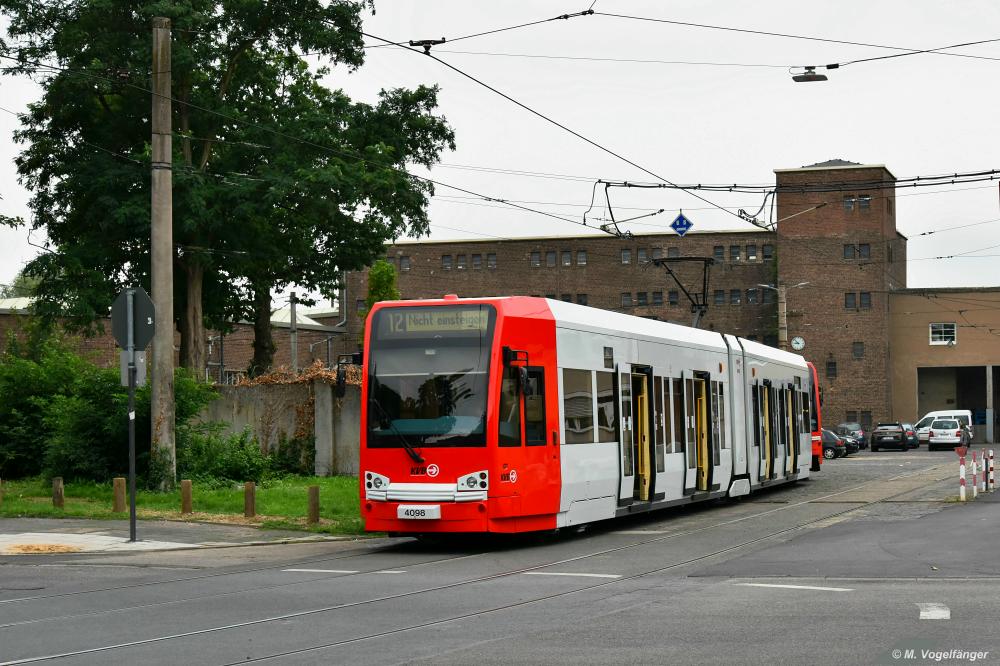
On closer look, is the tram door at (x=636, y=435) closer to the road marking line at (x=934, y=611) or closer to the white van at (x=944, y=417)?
the road marking line at (x=934, y=611)

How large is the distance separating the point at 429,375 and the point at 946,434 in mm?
56142

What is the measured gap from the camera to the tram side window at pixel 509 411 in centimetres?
1756

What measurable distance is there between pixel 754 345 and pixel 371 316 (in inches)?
538

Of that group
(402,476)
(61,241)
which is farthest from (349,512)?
(61,241)

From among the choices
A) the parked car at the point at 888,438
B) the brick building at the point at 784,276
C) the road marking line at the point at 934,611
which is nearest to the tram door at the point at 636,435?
the road marking line at the point at 934,611

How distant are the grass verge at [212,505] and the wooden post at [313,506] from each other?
195 millimetres

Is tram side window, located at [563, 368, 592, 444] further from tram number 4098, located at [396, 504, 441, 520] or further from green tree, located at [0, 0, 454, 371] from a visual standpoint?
green tree, located at [0, 0, 454, 371]

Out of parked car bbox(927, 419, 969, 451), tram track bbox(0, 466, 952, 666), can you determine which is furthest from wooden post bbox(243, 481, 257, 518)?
parked car bbox(927, 419, 969, 451)

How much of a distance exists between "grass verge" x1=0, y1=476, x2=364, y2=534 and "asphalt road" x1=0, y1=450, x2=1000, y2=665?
9.61 feet

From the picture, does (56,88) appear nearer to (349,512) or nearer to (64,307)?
(64,307)

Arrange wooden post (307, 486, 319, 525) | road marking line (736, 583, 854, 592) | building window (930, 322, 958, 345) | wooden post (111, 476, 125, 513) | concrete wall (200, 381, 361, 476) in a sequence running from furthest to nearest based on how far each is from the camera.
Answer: building window (930, 322, 958, 345) < concrete wall (200, 381, 361, 476) < wooden post (111, 476, 125, 513) < wooden post (307, 486, 319, 525) < road marking line (736, 583, 854, 592)

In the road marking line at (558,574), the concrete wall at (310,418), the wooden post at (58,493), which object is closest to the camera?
the road marking line at (558,574)

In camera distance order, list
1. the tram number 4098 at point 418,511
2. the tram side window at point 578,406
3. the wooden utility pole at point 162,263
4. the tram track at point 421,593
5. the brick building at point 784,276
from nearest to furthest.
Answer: the tram track at point 421,593
the tram number 4098 at point 418,511
the tram side window at point 578,406
the wooden utility pole at point 162,263
the brick building at point 784,276

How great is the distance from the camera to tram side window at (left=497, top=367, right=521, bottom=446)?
17.6 meters
